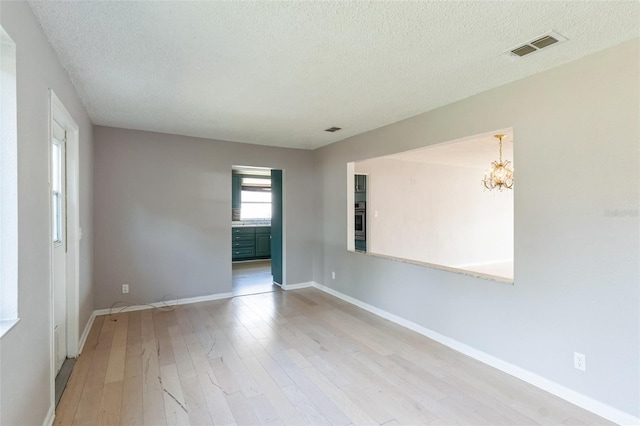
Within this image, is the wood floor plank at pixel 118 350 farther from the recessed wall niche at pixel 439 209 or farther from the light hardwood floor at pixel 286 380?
the recessed wall niche at pixel 439 209

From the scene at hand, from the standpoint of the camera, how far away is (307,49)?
2098 mm

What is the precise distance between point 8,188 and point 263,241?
6715mm

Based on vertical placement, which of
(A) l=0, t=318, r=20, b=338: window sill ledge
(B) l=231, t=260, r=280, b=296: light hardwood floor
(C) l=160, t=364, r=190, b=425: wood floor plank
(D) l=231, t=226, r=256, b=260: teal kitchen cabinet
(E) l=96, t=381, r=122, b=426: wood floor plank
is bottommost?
(C) l=160, t=364, r=190, b=425: wood floor plank

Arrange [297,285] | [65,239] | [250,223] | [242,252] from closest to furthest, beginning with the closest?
[65,239] < [297,285] < [242,252] < [250,223]

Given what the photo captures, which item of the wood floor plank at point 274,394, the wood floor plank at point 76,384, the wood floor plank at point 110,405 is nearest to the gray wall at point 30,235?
the wood floor plank at point 76,384

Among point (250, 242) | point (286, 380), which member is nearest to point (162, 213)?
point (286, 380)

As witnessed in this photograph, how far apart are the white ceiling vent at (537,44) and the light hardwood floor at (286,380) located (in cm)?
243

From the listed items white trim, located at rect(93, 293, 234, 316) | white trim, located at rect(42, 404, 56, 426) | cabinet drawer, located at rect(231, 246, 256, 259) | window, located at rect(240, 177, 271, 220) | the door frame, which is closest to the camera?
white trim, located at rect(42, 404, 56, 426)

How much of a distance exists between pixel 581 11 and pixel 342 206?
3472mm

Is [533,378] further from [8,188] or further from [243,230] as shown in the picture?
[243,230]

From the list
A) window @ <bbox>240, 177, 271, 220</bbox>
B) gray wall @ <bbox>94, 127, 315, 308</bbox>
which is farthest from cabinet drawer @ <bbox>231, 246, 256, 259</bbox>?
gray wall @ <bbox>94, 127, 315, 308</bbox>

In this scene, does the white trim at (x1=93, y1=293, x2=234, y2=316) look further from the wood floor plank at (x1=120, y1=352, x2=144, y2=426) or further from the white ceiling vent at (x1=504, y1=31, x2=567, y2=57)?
the white ceiling vent at (x1=504, y1=31, x2=567, y2=57)

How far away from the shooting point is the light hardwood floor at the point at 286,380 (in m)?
2.06

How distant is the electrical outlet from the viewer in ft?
7.16
